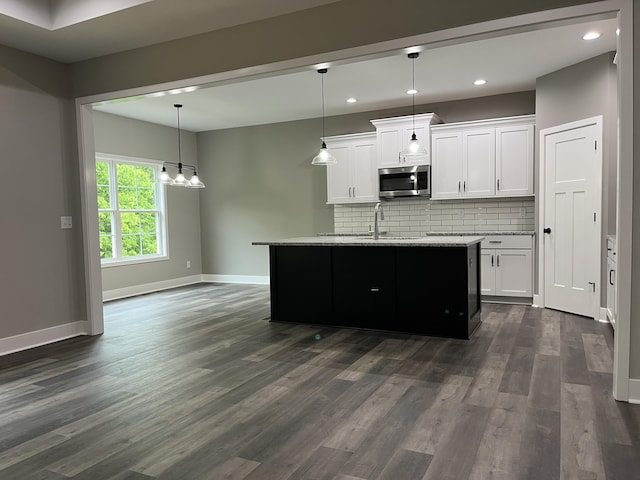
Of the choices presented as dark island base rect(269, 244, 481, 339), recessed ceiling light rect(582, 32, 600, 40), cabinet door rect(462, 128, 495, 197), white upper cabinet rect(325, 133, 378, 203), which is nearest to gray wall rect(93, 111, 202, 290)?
white upper cabinet rect(325, 133, 378, 203)

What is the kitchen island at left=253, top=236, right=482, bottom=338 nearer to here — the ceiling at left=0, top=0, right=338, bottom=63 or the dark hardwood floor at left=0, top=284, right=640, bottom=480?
the dark hardwood floor at left=0, top=284, right=640, bottom=480

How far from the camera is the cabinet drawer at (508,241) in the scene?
18.9 ft

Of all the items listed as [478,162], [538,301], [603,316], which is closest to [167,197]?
[478,162]

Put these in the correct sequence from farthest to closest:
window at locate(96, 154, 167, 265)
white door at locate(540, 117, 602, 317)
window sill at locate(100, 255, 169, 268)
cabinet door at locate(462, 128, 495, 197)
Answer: window at locate(96, 154, 167, 265) < window sill at locate(100, 255, 169, 268) < cabinet door at locate(462, 128, 495, 197) < white door at locate(540, 117, 602, 317)

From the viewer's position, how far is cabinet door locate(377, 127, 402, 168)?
6555mm

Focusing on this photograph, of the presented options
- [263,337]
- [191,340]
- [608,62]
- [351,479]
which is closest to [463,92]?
[608,62]

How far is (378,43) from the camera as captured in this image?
3.33 m

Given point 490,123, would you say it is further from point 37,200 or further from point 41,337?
point 41,337

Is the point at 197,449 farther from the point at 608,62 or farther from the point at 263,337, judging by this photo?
the point at 608,62

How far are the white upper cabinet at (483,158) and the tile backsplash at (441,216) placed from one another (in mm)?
319

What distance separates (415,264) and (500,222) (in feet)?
8.67

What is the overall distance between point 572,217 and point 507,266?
1028mm

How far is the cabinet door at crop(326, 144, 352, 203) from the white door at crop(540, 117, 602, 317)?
274cm

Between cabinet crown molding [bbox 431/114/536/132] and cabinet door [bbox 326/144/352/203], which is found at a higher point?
cabinet crown molding [bbox 431/114/536/132]
